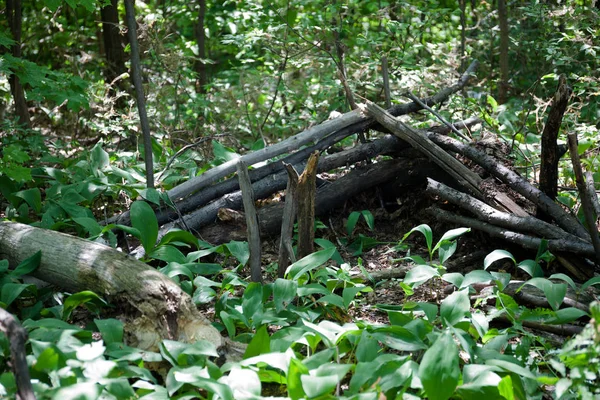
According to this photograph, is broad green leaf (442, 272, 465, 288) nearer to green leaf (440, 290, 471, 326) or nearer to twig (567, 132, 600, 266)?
green leaf (440, 290, 471, 326)

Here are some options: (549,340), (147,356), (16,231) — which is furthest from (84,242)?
(549,340)

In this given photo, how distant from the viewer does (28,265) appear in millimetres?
3768

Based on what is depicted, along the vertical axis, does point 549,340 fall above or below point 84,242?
below

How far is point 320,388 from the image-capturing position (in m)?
2.72

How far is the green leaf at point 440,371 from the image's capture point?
9.12 feet

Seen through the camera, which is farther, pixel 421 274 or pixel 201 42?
pixel 201 42

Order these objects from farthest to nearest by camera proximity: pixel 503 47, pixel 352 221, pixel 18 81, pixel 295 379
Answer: pixel 503 47 < pixel 18 81 < pixel 352 221 < pixel 295 379

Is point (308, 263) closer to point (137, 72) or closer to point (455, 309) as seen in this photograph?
point (455, 309)

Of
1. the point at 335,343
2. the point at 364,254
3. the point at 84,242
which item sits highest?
the point at 84,242

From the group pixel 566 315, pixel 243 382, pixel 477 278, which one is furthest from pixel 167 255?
pixel 566 315

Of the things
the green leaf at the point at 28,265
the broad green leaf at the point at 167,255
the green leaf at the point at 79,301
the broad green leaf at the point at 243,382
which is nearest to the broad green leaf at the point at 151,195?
the broad green leaf at the point at 167,255

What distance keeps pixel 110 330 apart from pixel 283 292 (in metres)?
0.96

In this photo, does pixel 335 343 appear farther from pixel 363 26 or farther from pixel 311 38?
pixel 363 26

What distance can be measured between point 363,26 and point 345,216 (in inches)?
185
